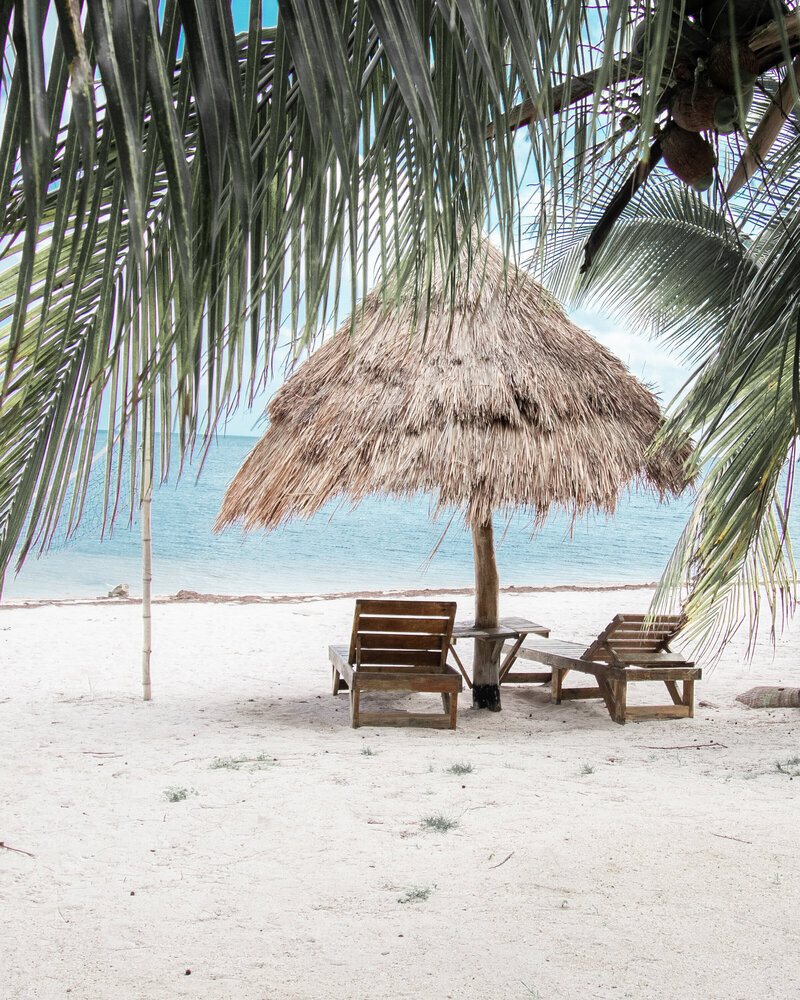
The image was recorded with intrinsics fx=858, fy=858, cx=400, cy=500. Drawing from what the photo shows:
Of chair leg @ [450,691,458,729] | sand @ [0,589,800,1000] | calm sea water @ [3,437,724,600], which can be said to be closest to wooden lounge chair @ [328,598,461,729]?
chair leg @ [450,691,458,729]

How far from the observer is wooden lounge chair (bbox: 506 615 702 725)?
20.7ft

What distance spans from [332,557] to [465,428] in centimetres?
3141

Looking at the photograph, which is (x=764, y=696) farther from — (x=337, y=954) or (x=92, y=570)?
(x=92, y=570)

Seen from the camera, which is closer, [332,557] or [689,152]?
[689,152]

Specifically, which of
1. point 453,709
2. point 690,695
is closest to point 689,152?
point 453,709

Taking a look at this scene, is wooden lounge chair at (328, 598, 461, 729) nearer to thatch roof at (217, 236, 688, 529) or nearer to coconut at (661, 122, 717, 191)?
thatch roof at (217, 236, 688, 529)

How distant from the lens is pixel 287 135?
31.8 inches

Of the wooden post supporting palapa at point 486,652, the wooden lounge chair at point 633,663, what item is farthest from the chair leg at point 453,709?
the wooden lounge chair at point 633,663

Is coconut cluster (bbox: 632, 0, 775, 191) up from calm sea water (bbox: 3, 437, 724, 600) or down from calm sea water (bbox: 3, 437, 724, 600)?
up

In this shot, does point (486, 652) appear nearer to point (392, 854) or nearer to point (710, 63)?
point (392, 854)

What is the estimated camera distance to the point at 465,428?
20.5 ft

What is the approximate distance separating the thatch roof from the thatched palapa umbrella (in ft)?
0.03

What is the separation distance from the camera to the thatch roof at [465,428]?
6.11m

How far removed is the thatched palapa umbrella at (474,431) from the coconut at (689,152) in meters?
4.55
